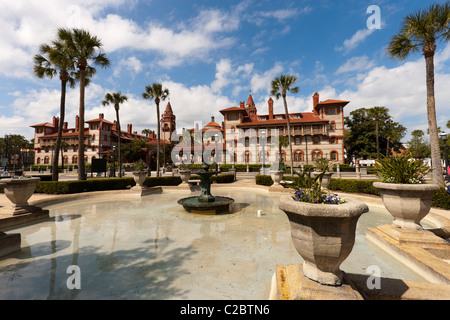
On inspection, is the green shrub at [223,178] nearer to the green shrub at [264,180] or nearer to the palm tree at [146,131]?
the green shrub at [264,180]

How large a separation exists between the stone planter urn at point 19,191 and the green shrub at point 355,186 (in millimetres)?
15713

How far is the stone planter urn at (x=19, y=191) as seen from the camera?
671cm

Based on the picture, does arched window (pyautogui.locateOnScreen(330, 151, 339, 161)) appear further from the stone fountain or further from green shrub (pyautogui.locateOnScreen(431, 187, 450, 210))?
the stone fountain

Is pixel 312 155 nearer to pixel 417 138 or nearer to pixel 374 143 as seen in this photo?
pixel 374 143

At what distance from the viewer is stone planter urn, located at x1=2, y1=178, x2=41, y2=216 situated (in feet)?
22.0

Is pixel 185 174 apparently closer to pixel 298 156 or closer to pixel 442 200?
pixel 442 200

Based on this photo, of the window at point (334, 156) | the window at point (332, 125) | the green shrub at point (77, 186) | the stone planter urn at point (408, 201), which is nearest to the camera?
the stone planter urn at point (408, 201)

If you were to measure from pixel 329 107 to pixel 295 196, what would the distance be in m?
47.0

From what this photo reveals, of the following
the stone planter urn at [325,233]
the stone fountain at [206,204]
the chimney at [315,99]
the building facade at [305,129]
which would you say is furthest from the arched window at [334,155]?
the stone planter urn at [325,233]

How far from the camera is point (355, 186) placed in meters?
11.4

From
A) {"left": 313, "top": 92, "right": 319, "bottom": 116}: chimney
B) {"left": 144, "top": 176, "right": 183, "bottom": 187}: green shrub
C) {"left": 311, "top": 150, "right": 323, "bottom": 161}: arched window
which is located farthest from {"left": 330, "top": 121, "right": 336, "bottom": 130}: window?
{"left": 144, "top": 176, "right": 183, "bottom": 187}: green shrub

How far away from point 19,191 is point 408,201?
1200 cm
